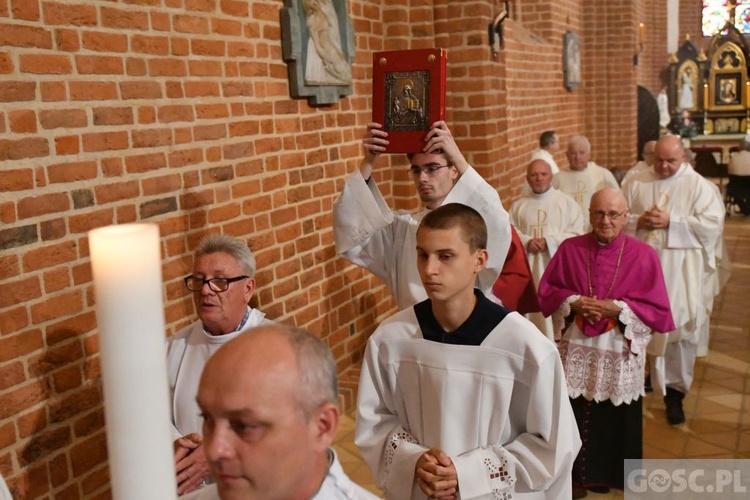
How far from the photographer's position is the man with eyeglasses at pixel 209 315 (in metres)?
3.09

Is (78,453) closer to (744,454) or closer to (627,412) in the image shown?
(627,412)

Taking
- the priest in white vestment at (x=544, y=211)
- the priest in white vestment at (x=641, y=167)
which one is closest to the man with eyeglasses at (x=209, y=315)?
the priest in white vestment at (x=544, y=211)

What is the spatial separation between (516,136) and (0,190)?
7440 millimetres

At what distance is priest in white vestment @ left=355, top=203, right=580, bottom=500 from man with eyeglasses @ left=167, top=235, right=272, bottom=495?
1.97 feet

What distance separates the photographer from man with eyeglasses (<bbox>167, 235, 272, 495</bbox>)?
3.09 m

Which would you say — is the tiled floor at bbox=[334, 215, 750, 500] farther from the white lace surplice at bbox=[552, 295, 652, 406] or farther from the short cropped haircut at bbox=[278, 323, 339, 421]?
the short cropped haircut at bbox=[278, 323, 339, 421]

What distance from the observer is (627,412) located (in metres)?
4.66

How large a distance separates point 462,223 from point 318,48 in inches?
104

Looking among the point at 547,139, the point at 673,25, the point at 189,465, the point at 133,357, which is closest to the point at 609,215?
the point at 189,465

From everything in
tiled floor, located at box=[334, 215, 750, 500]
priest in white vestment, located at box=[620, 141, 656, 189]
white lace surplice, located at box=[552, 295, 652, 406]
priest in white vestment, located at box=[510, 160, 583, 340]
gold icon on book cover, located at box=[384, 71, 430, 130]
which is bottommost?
tiled floor, located at box=[334, 215, 750, 500]

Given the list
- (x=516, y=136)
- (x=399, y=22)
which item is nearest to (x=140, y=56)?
(x=399, y=22)

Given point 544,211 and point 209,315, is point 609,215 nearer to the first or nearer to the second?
point 544,211

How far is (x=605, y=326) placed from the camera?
4.53 m

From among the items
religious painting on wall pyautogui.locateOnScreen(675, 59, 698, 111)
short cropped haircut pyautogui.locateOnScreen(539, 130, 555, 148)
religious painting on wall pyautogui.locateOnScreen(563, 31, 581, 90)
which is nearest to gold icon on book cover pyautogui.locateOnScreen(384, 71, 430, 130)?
short cropped haircut pyautogui.locateOnScreen(539, 130, 555, 148)
